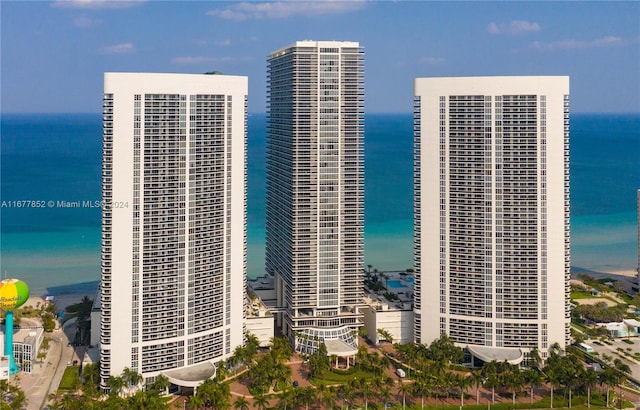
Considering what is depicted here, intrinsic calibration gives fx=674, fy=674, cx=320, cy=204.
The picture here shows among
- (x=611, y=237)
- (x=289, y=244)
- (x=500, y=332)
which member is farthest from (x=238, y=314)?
(x=611, y=237)

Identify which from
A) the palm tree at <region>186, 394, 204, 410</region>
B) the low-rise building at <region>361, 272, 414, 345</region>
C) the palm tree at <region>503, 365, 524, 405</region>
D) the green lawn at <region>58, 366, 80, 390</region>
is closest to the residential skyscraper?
the low-rise building at <region>361, 272, 414, 345</region>

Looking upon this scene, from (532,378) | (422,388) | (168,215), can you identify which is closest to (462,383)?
(422,388)

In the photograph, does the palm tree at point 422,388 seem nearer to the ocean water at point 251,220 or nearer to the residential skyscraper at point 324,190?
the residential skyscraper at point 324,190

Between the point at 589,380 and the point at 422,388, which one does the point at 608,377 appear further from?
the point at 422,388

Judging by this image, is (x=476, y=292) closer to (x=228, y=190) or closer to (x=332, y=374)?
(x=332, y=374)

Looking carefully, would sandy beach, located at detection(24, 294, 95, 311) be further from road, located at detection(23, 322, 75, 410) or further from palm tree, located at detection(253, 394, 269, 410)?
palm tree, located at detection(253, 394, 269, 410)
